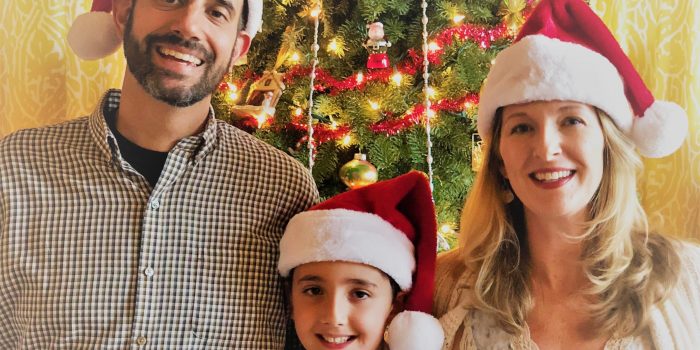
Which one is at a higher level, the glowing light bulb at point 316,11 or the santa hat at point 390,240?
the glowing light bulb at point 316,11

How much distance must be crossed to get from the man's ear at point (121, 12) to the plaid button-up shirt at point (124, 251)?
0.22 m

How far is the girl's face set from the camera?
1.39 metres

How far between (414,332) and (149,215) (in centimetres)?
70

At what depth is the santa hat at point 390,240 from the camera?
1.40 meters

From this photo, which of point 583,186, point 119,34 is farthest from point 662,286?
point 119,34

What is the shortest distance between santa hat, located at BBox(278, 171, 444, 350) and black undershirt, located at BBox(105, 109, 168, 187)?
37 cm

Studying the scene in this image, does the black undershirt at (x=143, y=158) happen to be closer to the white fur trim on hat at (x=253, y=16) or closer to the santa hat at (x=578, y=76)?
the white fur trim on hat at (x=253, y=16)

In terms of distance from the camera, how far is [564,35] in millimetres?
1451

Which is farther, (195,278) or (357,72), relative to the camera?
(357,72)

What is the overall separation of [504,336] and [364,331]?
1.12 ft

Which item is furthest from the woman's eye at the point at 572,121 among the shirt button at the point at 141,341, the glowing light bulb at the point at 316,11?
the glowing light bulb at the point at 316,11

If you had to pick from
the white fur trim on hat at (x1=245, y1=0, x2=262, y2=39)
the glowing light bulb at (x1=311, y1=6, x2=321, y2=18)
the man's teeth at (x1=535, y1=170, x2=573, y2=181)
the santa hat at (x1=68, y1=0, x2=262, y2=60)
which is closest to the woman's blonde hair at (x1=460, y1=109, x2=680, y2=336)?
the man's teeth at (x1=535, y1=170, x2=573, y2=181)

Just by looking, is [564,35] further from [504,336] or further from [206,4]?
[206,4]

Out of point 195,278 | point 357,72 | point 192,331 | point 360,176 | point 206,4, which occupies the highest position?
point 357,72
